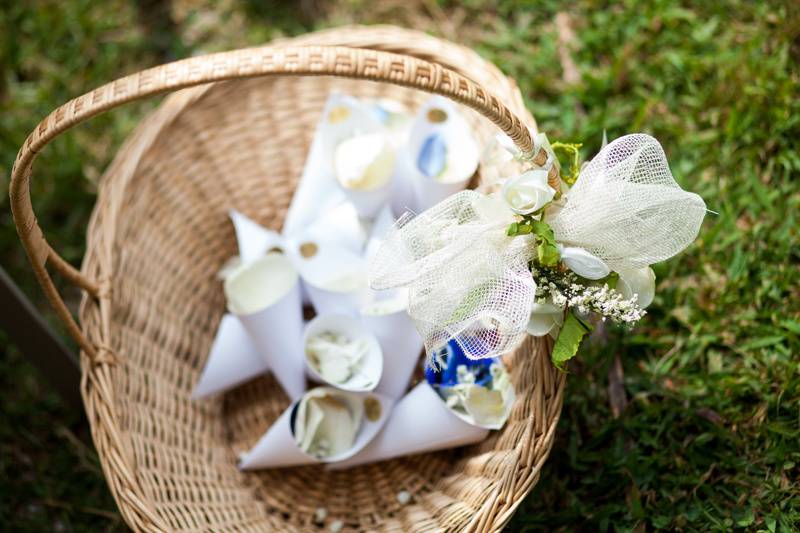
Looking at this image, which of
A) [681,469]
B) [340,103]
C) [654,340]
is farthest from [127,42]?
[681,469]

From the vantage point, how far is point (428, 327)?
0.91 meters

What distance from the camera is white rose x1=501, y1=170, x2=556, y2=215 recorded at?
0.86m

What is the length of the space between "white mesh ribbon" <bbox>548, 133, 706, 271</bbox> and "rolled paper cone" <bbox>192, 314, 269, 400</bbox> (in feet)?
1.82

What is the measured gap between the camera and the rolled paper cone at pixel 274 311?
1.13 m

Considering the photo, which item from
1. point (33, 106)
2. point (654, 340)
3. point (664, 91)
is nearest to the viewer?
point (654, 340)

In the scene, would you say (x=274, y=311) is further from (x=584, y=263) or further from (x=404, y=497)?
(x=584, y=263)

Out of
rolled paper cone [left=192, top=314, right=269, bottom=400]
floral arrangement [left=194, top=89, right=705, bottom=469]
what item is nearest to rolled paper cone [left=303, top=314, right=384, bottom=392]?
floral arrangement [left=194, top=89, right=705, bottom=469]

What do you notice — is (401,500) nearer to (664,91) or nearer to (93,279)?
(93,279)

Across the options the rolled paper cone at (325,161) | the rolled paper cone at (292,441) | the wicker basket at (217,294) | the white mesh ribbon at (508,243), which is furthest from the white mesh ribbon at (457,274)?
the rolled paper cone at (325,161)

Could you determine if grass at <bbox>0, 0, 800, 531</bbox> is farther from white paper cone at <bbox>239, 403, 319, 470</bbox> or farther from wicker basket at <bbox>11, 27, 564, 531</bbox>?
white paper cone at <bbox>239, 403, 319, 470</bbox>

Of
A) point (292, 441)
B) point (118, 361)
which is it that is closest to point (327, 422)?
point (292, 441)

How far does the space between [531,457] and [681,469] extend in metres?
0.33

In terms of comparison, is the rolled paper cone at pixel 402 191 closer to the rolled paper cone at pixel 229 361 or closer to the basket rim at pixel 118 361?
the basket rim at pixel 118 361

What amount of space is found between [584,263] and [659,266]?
1.46 feet
